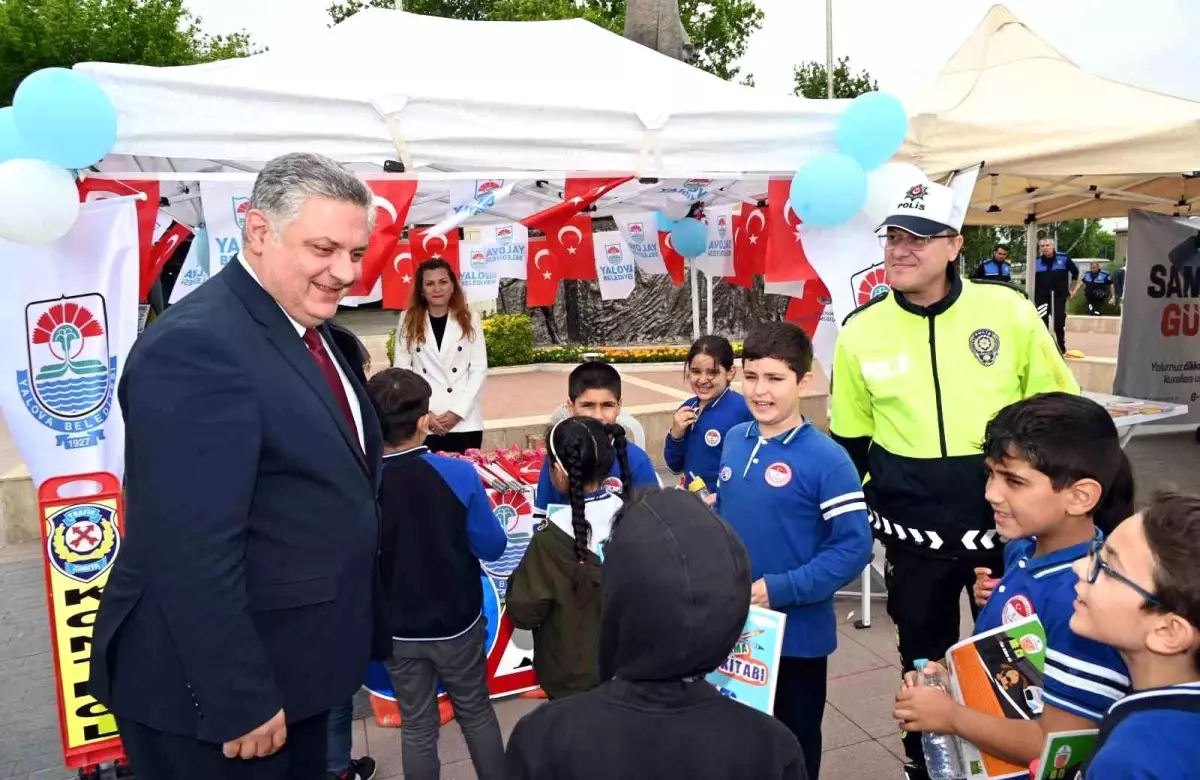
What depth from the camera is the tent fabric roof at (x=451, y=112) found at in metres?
3.20

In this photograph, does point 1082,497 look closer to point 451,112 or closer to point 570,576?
point 570,576

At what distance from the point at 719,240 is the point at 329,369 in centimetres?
474

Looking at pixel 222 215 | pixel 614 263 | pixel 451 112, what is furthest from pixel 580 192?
pixel 614 263

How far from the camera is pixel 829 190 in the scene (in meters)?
3.59

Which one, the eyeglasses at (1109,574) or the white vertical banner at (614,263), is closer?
the eyeglasses at (1109,574)

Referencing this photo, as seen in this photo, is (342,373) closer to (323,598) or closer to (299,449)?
(299,449)

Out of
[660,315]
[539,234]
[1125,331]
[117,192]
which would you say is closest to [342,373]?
[117,192]

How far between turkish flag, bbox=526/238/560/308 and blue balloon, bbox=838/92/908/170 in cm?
273

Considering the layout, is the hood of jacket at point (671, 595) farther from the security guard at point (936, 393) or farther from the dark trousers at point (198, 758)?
the security guard at point (936, 393)

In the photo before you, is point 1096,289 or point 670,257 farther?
point 1096,289

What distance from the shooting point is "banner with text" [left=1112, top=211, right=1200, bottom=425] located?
7.46m

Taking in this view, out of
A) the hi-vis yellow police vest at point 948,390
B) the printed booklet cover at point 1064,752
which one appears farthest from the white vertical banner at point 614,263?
the printed booklet cover at point 1064,752

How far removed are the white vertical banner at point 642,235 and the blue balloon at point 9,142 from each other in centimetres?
417

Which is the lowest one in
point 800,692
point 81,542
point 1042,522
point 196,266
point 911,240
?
point 800,692
